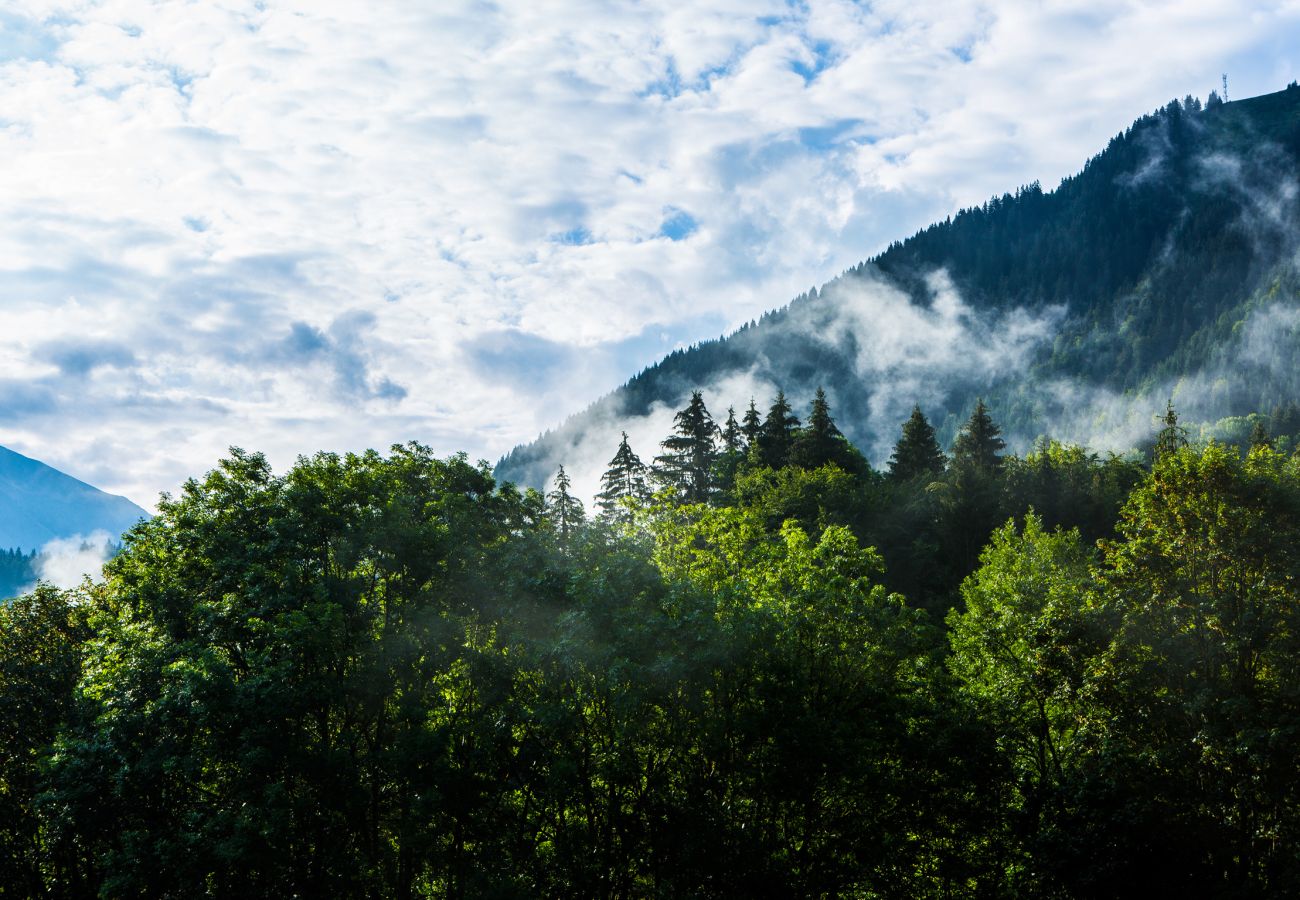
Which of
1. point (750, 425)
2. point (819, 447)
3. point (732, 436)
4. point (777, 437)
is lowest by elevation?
point (819, 447)

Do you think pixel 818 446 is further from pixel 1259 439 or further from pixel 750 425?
pixel 1259 439

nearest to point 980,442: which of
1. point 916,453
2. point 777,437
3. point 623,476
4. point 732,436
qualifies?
point 916,453

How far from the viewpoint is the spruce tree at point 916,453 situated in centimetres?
8147

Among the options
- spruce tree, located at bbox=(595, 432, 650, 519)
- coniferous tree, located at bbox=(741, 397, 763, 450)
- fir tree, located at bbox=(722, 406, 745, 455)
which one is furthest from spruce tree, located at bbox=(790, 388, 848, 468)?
spruce tree, located at bbox=(595, 432, 650, 519)

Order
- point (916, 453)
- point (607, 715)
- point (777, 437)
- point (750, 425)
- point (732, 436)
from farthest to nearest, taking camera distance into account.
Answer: point (732, 436) → point (750, 425) → point (916, 453) → point (777, 437) → point (607, 715)

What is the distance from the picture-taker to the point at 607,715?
2319 centimetres

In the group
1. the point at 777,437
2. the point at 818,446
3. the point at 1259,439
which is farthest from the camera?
the point at 1259,439

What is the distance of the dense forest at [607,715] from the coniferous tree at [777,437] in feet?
162

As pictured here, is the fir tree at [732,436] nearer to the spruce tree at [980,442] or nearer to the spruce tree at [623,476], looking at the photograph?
the spruce tree at [623,476]

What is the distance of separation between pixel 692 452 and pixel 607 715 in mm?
59879

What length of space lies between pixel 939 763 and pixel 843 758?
405 centimetres

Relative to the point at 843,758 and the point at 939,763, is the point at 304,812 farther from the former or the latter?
the point at 939,763

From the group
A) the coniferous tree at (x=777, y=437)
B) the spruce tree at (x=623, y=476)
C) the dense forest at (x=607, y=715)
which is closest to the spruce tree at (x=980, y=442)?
the coniferous tree at (x=777, y=437)

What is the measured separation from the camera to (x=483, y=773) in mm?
22094
